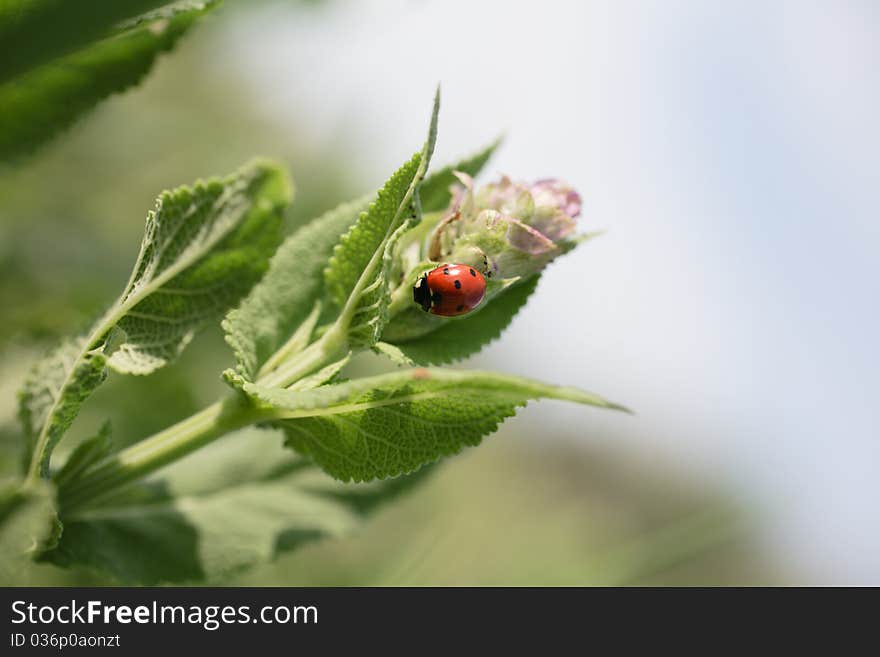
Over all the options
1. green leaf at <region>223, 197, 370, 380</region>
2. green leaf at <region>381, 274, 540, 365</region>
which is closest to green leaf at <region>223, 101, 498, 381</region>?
green leaf at <region>223, 197, 370, 380</region>

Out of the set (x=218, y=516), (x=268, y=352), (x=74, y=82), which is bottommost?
(x=218, y=516)

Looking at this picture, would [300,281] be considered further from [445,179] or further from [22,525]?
[22,525]

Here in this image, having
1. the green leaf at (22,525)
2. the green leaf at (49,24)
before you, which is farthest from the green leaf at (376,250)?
the green leaf at (22,525)

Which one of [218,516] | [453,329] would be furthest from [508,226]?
[218,516]

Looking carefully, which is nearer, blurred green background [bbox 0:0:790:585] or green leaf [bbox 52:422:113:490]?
green leaf [bbox 52:422:113:490]

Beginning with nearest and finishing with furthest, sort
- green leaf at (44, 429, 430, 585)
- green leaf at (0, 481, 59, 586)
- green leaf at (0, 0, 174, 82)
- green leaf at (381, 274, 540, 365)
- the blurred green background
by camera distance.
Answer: green leaf at (0, 0, 174, 82), green leaf at (0, 481, 59, 586), green leaf at (381, 274, 540, 365), green leaf at (44, 429, 430, 585), the blurred green background

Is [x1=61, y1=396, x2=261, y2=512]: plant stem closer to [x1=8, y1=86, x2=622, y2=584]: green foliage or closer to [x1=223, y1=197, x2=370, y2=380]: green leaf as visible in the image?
[x1=8, y1=86, x2=622, y2=584]: green foliage
